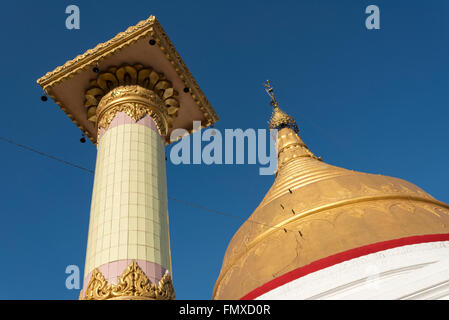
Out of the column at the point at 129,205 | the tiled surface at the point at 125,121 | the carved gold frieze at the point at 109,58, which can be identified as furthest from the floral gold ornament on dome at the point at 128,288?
the carved gold frieze at the point at 109,58

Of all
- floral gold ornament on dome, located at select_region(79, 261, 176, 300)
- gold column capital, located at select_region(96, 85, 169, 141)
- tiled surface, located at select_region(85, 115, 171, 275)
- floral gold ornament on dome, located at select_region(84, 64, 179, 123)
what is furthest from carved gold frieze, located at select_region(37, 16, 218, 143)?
floral gold ornament on dome, located at select_region(79, 261, 176, 300)

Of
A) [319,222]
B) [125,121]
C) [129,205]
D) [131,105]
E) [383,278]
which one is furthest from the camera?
[319,222]

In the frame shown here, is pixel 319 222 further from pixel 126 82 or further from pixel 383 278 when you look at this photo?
pixel 126 82

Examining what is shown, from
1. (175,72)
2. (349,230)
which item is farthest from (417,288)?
(175,72)

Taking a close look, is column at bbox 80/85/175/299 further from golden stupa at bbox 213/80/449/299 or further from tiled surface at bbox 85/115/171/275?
golden stupa at bbox 213/80/449/299

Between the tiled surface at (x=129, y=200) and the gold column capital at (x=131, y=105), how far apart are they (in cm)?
28

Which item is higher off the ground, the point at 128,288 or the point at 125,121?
the point at 125,121

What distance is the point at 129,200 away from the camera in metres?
7.89

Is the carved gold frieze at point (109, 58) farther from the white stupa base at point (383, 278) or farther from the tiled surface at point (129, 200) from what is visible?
the white stupa base at point (383, 278)

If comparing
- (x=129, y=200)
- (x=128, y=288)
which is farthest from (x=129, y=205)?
(x=128, y=288)

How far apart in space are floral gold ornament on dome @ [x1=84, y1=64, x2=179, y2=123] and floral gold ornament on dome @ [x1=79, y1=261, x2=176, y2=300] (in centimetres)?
440

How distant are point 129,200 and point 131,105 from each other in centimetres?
247
